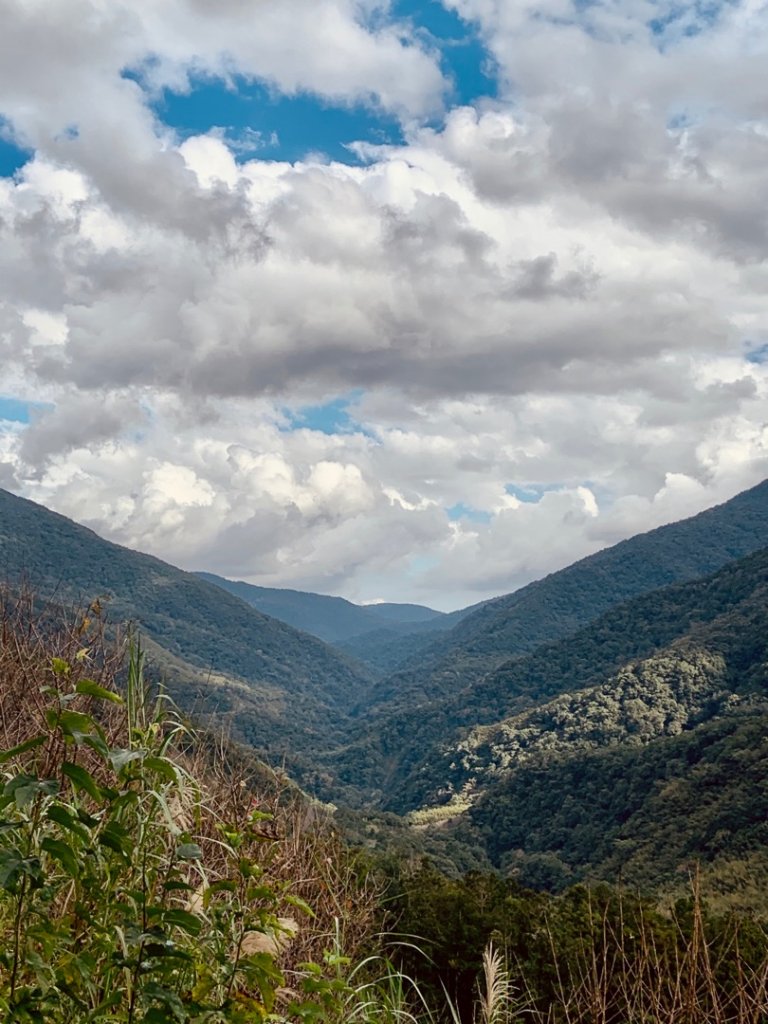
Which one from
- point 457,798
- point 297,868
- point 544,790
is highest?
point 297,868

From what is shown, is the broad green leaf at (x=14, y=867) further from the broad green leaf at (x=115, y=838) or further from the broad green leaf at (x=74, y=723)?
the broad green leaf at (x=74, y=723)

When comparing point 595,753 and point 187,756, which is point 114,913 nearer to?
point 187,756

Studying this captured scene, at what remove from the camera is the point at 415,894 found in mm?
22016

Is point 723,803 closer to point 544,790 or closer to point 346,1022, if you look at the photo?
point 544,790

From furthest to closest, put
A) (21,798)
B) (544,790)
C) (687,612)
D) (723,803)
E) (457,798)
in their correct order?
(687,612), (457,798), (544,790), (723,803), (21,798)

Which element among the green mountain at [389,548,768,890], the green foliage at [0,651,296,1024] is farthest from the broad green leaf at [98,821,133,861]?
the green mountain at [389,548,768,890]

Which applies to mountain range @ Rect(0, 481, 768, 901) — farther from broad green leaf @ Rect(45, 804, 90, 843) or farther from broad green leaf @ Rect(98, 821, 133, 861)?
broad green leaf @ Rect(45, 804, 90, 843)

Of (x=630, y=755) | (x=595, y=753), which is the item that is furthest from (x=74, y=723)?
(x=595, y=753)

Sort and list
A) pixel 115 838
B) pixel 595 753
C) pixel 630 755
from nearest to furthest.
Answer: pixel 115 838
pixel 630 755
pixel 595 753

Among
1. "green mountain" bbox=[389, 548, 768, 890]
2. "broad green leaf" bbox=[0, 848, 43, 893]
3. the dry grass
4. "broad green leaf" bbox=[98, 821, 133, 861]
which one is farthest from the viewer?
"green mountain" bbox=[389, 548, 768, 890]

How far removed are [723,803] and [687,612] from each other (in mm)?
108617

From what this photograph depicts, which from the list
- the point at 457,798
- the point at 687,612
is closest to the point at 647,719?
the point at 457,798

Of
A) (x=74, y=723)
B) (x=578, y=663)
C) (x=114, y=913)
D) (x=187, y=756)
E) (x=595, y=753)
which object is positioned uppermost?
(x=74, y=723)

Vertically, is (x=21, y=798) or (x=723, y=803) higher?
(x=21, y=798)
